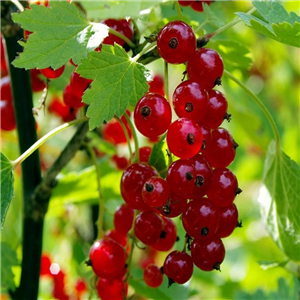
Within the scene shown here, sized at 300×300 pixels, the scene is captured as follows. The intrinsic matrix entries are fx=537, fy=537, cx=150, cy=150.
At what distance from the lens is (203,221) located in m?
0.97

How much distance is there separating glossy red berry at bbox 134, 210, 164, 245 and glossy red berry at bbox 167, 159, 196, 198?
131 mm

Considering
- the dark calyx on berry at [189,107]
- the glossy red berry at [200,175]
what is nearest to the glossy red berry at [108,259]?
the glossy red berry at [200,175]

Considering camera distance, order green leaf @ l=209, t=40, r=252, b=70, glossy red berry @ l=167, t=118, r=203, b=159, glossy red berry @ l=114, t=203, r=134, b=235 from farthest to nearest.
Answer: green leaf @ l=209, t=40, r=252, b=70 < glossy red berry @ l=114, t=203, r=134, b=235 < glossy red berry @ l=167, t=118, r=203, b=159

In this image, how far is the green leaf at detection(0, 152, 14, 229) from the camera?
1.03m

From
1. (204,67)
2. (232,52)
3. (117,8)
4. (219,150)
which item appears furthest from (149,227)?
(232,52)

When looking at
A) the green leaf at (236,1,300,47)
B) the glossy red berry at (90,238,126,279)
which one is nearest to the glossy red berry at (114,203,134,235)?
the glossy red berry at (90,238,126,279)

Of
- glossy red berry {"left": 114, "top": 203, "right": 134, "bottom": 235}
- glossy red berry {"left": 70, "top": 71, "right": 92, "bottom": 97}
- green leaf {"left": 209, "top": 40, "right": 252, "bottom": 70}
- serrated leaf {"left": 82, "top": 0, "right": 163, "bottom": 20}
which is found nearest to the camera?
serrated leaf {"left": 82, "top": 0, "right": 163, "bottom": 20}

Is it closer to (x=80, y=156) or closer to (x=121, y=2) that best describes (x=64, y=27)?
(x=121, y=2)

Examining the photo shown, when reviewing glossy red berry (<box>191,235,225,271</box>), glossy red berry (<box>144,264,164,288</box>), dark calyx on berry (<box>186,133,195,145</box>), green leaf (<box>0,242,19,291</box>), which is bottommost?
green leaf (<box>0,242,19,291</box>)

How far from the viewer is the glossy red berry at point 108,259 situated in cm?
116

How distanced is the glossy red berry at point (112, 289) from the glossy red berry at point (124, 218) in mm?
120

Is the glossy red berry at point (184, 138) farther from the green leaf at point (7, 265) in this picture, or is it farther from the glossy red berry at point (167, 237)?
the green leaf at point (7, 265)

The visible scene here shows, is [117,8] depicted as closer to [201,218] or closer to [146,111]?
[146,111]

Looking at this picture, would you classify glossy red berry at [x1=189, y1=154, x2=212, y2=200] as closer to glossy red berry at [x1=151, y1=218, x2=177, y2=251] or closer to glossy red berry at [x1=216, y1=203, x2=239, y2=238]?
glossy red berry at [x1=216, y1=203, x2=239, y2=238]
